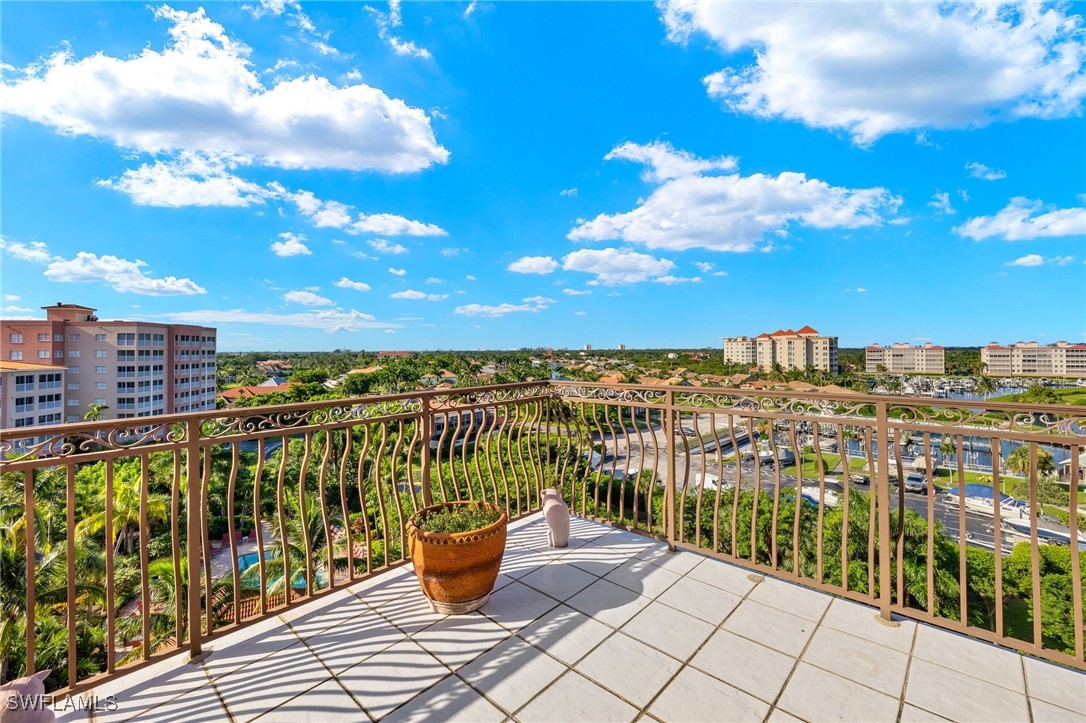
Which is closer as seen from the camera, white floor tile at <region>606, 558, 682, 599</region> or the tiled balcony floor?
the tiled balcony floor

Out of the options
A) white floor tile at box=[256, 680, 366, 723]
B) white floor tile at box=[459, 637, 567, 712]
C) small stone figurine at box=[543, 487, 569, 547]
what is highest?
small stone figurine at box=[543, 487, 569, 547]

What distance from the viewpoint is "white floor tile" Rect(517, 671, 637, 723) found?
1.68 metres

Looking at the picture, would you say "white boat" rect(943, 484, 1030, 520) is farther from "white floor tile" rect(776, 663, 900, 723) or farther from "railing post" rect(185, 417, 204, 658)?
"railing post" rect(185, 417, 204, 658)

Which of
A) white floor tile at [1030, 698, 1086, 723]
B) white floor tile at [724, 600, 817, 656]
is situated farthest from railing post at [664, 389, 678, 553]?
white floor tile at [1030, 698, 1086, 723]

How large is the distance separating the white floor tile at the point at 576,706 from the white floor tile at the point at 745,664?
18.4 inches

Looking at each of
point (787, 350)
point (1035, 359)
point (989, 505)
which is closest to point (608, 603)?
point (989, 505)

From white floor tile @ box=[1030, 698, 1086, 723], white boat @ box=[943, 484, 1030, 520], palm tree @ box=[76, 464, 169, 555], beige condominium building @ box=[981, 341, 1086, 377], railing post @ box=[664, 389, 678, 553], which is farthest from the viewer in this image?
beige condominium building @ box=[981, 341, 1086, 377]

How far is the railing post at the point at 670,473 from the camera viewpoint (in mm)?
3084

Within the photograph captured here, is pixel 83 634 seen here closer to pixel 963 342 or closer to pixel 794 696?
pixel 794 696

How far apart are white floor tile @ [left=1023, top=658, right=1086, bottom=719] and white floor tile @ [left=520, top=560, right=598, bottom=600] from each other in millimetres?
2015

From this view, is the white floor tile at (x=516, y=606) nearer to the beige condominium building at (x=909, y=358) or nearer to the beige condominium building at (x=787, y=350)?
the beige condominium building at (x=787, y=350)

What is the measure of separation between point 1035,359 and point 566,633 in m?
90.8

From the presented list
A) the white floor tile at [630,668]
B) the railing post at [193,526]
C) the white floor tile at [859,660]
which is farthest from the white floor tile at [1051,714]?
the railing post at [193,526]

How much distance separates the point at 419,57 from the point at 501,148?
979 cm
